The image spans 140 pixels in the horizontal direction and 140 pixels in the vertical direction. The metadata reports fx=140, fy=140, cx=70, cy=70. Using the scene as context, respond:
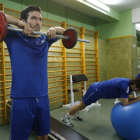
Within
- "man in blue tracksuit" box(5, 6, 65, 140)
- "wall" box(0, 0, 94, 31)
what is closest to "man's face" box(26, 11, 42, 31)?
"man in blue tracksuit" box(5, 6, 65, 140)

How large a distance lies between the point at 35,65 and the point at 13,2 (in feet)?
9.89

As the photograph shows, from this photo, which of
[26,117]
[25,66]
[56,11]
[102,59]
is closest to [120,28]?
[102,59]

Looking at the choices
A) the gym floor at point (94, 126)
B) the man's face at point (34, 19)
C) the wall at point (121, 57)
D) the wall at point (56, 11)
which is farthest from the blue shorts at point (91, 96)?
the wall at point (121, 57)

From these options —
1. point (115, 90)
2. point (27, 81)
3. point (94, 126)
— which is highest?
point (27, 81)

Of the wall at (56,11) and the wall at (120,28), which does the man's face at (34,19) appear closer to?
the wall at (56,11)

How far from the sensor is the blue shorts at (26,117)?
938mm

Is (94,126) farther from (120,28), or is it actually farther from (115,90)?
(120,28)

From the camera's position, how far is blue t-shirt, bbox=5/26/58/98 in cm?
96

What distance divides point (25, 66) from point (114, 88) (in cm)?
179

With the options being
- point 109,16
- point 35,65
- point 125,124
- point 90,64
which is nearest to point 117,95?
point 125,124

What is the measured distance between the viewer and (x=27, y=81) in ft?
3.17

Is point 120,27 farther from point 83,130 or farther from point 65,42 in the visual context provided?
point 65,42

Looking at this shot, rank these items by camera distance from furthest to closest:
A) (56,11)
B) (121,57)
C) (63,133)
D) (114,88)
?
1. (121,57)
2. (56,11)
3. (114,88)
4. (63,133)

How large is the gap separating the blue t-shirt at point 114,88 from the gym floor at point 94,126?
2.24 ft
